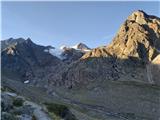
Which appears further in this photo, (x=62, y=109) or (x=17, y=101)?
(x=62, y=109)

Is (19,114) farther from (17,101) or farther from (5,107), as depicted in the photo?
(17,101)

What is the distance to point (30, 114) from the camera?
27219 mm

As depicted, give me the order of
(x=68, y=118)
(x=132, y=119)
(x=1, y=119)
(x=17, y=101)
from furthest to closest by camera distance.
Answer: (x=132, y=119) < (x=68, y=118) < (x=17, y=101) < (x=1, y=119)

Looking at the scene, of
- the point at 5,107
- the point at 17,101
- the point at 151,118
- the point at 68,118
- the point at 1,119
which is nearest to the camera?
the point at 1,119

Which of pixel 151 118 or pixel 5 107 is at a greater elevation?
pixel 5 107

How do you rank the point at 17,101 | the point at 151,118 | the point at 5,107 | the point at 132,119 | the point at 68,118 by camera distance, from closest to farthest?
the point at 5,107 < the point at 17,101 < the point at 68,118 < the point at 132,119 < the point at 151,118

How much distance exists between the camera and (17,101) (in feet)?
96.6

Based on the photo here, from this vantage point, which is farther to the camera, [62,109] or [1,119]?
[62,109]

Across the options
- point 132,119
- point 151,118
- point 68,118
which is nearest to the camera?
point 68,118

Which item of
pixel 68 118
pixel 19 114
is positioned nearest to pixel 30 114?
pixel 19 114

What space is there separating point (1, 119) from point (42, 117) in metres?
8.02

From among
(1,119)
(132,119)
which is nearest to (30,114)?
(1,119)

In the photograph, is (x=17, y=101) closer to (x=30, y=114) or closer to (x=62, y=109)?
(x=30, y=114)

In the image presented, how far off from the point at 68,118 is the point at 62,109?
162cm
